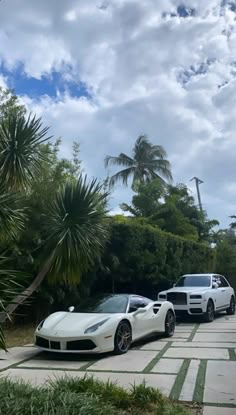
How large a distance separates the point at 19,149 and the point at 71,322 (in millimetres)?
3915

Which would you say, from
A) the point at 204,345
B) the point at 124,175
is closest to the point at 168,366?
the point at 204,345

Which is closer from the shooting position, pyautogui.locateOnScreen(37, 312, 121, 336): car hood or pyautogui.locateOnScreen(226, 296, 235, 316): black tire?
pyautogui.locateOnScreen(37, 312, 121, 336): car hood

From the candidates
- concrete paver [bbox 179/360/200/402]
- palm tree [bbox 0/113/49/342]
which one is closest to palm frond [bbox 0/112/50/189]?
palm tree [bbox 0/113/49/342]

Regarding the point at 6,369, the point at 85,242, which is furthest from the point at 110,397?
the point at 85,242

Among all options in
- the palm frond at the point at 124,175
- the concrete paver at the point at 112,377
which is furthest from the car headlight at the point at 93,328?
the palm frond at the point at 124,175

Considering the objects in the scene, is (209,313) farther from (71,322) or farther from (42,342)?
(42,342)

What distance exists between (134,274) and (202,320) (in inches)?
110

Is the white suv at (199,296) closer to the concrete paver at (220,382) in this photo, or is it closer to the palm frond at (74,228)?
the palm frond at (74,228)

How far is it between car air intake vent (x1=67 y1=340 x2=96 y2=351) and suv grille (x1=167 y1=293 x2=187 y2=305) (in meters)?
6.63

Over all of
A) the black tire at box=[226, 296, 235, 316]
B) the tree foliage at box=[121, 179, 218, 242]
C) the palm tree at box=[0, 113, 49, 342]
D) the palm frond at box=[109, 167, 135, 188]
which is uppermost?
the palm frond at box=[109, 167, 135, 188]

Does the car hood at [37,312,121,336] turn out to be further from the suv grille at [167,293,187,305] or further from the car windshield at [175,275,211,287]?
the car windshield at [175,275,211,287]

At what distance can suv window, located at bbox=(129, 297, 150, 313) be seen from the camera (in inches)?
365

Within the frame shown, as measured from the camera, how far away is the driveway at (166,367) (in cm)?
546

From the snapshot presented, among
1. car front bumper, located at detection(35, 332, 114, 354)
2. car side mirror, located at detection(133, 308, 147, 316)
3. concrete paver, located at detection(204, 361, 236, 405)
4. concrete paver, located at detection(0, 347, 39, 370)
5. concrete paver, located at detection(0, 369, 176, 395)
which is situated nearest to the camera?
concrete paver, located at detection(204, 361, 236, 405)
